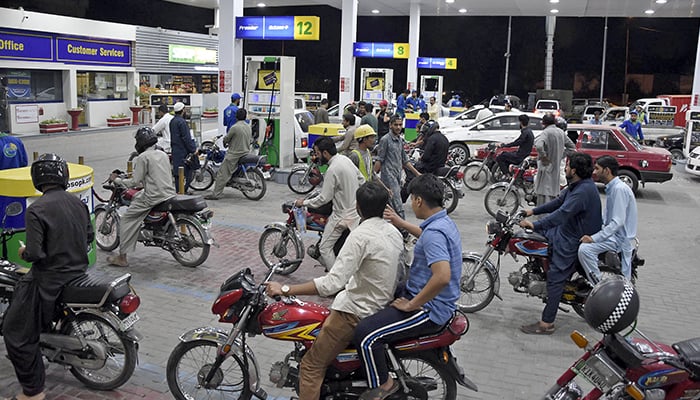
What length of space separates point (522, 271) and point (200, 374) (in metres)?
3.76

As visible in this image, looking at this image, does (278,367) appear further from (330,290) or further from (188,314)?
(188,314)

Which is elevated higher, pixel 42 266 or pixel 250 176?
pixel 42 266

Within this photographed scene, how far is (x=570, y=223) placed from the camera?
627cm

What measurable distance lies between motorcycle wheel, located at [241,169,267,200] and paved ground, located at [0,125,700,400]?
29 centimetres

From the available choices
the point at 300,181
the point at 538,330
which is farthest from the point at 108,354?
the point at 300,181

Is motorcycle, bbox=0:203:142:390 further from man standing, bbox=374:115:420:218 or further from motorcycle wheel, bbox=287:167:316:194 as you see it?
motorcycle wheel, bbox=287:167:316:194

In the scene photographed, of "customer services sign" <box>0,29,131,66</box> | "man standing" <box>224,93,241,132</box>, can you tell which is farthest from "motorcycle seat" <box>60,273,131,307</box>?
"customer services sign" <box>0,29,131,66</box>

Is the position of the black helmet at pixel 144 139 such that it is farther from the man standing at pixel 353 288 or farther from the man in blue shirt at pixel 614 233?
the man in blue shirt at pixel 614 233

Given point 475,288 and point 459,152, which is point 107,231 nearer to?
point 475,288

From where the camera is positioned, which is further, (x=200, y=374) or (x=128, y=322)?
(x=128, y=322)

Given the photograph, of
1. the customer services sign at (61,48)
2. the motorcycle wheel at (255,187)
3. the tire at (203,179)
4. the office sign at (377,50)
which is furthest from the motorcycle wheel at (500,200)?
the customer services sign at (61,48)

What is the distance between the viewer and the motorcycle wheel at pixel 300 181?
13.2 metres

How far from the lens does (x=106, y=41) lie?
26.9 meters

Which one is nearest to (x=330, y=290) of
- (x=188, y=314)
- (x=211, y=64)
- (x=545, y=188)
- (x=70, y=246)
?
(x=70, y=246)
